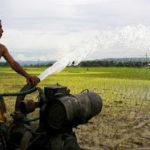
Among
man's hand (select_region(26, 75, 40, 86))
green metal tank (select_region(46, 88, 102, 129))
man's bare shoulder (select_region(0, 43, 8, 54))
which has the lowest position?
green metal tank (select_region(46, 88, 102, 129))

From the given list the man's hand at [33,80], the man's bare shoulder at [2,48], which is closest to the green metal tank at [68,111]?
the man's hand at [33,80]

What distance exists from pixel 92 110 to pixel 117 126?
2.99 m

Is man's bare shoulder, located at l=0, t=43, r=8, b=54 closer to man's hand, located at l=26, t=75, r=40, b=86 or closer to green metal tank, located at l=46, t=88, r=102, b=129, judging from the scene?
man's hand, located at l=26, t=75, r=40, b=86

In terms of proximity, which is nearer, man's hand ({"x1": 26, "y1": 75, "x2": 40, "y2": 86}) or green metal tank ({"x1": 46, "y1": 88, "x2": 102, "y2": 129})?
green metal tank ({"x1": 46, "y1": 88, "x2": 102, "y2": 129})

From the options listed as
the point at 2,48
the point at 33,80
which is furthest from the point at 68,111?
the point at 2,48

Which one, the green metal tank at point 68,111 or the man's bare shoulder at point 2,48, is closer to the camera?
the green metal tank at point 68,111

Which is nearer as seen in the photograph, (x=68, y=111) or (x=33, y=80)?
(x=68, y=111)

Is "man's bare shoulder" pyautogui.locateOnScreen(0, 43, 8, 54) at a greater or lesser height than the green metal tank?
greater

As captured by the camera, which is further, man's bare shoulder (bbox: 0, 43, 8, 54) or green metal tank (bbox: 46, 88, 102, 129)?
man's bare shoulder (bbox: 0, 43, 8, 54)

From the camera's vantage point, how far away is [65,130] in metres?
3.60

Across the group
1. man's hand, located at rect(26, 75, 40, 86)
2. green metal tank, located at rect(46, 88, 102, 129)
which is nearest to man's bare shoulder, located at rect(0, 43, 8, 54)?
man's hand, located at rect(26, 75, 40, 86)

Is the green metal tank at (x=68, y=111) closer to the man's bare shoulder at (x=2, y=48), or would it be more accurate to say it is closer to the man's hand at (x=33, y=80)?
the man's hand at (x=33, y=80)

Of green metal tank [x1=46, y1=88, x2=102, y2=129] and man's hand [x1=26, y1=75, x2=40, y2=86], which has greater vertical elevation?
man's hand [x1=26, y1=75, x2=40, y2=86]

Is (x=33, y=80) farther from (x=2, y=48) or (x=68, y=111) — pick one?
(x=68, y=111)
